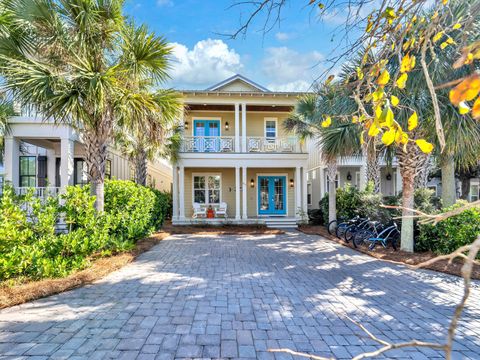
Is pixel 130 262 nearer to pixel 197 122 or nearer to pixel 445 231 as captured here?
pixel 445 231

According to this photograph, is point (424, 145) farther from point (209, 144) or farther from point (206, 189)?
point (206, 189)

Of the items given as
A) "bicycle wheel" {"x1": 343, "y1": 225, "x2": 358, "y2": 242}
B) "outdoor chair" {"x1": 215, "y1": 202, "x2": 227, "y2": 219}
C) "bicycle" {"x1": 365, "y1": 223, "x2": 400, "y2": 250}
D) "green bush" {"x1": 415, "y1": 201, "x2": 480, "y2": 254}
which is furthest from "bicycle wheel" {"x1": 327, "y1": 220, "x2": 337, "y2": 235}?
"outdoor chair" {"x1": 215, "y1": 202, "x2": 227, "y2": 219}

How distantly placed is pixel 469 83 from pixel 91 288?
5.77 m

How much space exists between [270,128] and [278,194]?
12.8ft

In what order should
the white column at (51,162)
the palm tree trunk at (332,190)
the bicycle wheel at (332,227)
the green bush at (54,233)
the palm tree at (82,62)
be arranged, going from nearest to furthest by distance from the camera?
1. the green bush at (54,233)
2. the palm tree at (82,62)
3. the bicycle wheel at (332,227)
4. the palm tree trunk at (332,190)
5. the white column at (51,162)

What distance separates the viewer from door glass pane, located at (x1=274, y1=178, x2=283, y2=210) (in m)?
15.8

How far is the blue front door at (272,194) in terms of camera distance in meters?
15.7

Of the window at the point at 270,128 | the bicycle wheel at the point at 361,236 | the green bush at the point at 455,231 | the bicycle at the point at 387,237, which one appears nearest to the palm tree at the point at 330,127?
the bicycle wheel at the point at 361,236

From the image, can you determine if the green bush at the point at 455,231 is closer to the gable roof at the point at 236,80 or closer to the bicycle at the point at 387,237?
the bicycle at the point at 387,237

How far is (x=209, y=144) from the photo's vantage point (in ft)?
47.6

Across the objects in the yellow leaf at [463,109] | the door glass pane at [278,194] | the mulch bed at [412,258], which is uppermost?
the yellow leaf at [463,109]

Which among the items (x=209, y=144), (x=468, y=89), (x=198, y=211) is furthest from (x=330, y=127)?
(x=468, y=89)

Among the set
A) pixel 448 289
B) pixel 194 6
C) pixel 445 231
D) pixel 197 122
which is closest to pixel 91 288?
pixel 194 6

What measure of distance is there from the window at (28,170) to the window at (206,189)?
764 centimetres
